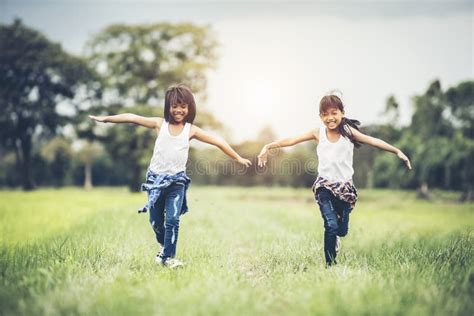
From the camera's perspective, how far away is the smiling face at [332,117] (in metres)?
5.36

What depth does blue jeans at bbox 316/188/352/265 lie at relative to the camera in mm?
5332

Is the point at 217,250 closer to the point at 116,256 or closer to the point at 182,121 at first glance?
the point at 116,256

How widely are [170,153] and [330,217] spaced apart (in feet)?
7.13

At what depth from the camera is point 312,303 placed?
3396 millimetres

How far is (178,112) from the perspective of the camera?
5281 mm

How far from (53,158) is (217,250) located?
4938 centimetres

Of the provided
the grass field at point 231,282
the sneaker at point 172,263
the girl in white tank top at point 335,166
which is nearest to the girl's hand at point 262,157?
the girl in white tank top at point 335,166

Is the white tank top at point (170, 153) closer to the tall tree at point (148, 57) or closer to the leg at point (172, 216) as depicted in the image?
the leg at point (172, 216)

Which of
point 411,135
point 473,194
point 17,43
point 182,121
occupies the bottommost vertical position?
point 473,194

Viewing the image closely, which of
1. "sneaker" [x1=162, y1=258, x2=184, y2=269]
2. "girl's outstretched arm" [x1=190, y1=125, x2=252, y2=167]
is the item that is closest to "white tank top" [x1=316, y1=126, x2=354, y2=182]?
"girl's outstretched arm" [x1=190, y1=125, x2=252, y2=167]

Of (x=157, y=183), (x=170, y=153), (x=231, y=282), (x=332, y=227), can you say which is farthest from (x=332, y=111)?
(x=231, y=282)

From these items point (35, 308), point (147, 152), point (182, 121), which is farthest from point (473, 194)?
point (35, 308)

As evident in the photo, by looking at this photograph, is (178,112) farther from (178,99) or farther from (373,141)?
(373,141)

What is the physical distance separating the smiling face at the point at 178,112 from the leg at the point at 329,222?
1.99m
